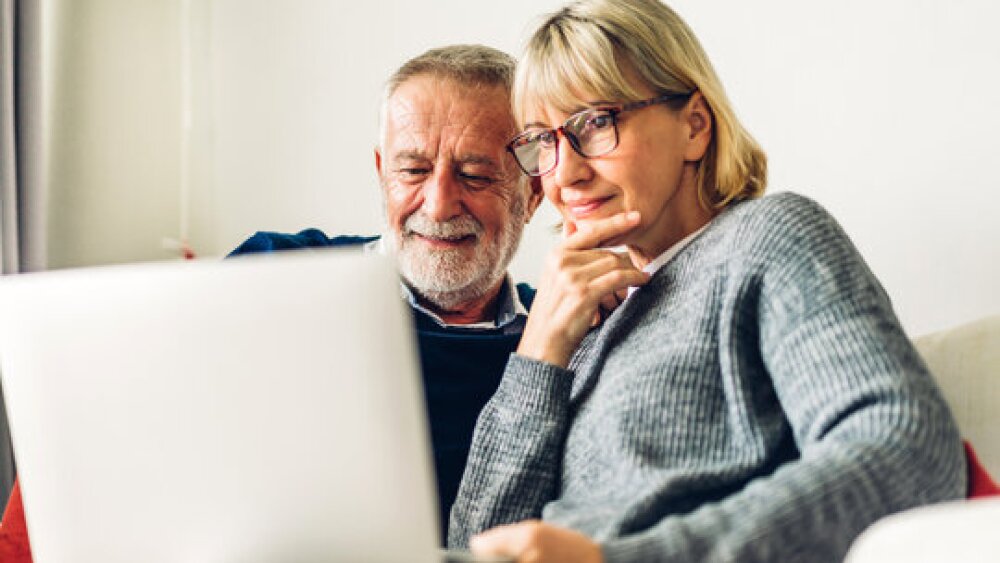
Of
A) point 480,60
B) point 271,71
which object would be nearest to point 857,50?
point 480,60

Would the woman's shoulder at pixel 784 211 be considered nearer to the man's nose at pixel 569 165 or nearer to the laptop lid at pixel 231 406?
the man's nose at pixel 569 165

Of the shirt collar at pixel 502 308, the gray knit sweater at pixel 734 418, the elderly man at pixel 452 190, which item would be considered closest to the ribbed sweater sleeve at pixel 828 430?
the gray knit sweater at pixel 734 418

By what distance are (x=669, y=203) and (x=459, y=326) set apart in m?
0.62

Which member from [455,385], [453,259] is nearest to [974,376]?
[455,385]

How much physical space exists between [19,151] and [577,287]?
5.36ft

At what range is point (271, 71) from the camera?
2.89 m

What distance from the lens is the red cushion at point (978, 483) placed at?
1.10 meters

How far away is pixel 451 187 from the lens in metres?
1.87

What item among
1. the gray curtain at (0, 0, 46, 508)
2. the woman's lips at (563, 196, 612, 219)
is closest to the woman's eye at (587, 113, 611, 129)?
the woman's lips at (563, 196, 612, 219)

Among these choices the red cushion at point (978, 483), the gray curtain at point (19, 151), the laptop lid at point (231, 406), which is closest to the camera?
the laptop lid at point (231, 406)

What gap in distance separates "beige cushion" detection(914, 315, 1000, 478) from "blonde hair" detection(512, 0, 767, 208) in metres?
0.32

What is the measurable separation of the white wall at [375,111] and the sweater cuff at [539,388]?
49cm

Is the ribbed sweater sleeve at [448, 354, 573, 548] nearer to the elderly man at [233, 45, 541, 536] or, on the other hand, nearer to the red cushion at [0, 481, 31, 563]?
the elderly man at [233, 45, 541, 536]

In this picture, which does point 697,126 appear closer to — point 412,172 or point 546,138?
point 546,138
